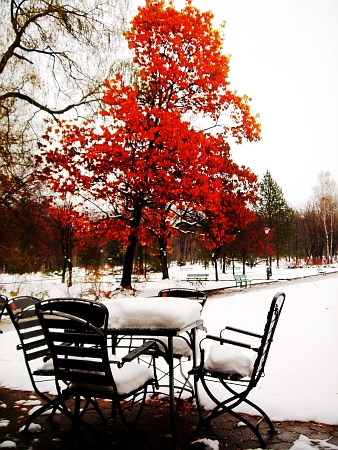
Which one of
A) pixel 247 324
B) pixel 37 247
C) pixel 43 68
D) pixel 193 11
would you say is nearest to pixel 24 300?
pixel 247 324

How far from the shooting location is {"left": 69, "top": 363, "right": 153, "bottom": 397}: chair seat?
2896mm

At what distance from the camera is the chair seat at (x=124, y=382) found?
2896 mm

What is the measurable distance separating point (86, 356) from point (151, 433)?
3.51ft

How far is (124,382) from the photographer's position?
2.94 meters

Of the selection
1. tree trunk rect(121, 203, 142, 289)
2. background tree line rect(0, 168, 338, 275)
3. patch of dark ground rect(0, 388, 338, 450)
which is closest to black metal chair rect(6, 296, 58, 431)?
patch of dark ground rect(0, 388, 338, 450)

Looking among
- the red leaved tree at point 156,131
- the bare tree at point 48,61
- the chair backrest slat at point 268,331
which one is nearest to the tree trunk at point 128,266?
the red leaved tree at point 156,131

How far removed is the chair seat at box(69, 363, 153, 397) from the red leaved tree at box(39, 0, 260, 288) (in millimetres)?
10212

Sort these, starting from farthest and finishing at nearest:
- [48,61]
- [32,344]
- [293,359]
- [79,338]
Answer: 1. [48,61]
2. [293,359]
3. [32,344]
4. [79,338]

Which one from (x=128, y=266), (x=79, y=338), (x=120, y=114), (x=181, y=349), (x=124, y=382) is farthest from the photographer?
(x=128, y=266)

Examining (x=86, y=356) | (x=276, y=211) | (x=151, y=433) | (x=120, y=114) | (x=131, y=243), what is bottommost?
(x=151, y=433)

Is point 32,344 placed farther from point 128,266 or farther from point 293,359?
point 128,266

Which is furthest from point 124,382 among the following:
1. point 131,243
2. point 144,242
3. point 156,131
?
point 144,242

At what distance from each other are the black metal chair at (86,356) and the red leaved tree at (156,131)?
33.2 feet

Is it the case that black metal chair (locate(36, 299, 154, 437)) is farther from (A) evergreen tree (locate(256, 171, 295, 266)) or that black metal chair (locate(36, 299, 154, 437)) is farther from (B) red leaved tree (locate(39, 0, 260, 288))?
(A) evergreen tree (locate(256, 171, 295, 266))
